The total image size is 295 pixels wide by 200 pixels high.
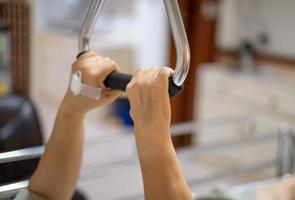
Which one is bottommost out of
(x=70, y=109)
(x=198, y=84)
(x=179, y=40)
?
(x=198, y=84)

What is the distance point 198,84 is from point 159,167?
3.08 metres

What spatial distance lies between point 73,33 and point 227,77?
7.94 feet

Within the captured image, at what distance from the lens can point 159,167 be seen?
0.62 m

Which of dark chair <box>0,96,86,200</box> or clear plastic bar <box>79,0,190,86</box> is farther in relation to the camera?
dark chair <box>0,96,86,200</box>

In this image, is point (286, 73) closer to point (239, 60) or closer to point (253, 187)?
point (239, 60)

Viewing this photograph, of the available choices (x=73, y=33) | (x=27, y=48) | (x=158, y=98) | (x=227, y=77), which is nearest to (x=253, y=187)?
(x=158, y=98)

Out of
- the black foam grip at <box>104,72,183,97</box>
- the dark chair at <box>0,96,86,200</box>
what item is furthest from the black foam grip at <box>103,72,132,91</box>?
the dark chair at <box>0,96,86,200</box>

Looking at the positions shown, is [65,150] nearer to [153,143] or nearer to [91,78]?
[91,78]

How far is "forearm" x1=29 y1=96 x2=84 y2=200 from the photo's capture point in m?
0.84

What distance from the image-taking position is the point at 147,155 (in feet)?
2.05

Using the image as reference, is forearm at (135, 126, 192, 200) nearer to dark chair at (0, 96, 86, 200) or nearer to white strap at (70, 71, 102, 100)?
white strap at (70, 71, 102, 100)

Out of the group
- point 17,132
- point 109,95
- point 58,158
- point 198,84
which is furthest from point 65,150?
point 198,84

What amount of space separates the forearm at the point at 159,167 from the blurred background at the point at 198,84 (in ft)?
4.06

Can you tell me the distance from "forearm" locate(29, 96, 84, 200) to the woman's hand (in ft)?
0.07
